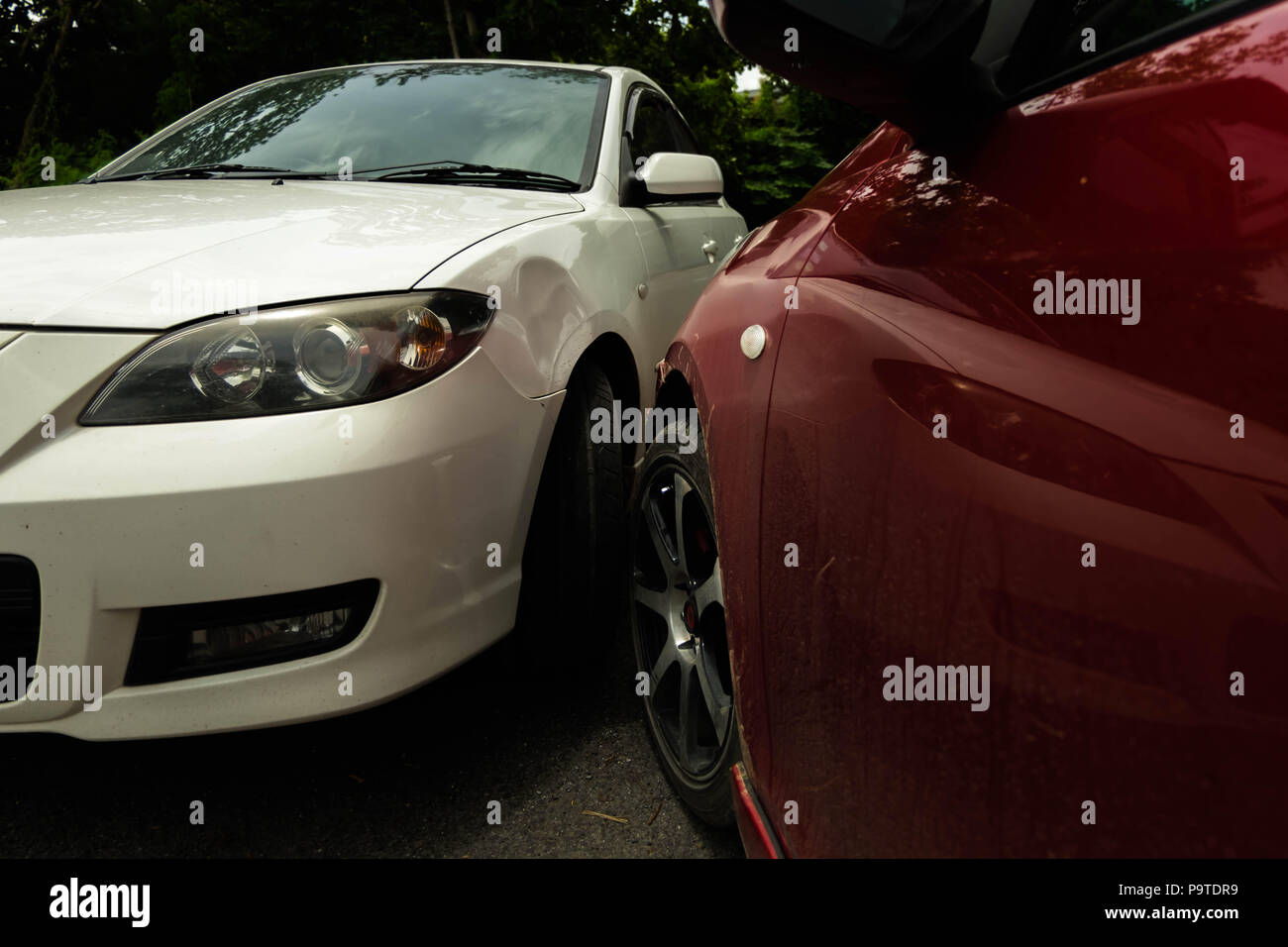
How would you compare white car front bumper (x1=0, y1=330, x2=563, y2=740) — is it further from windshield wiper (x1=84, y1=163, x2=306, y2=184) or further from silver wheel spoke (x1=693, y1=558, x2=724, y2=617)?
windshield wiper (x1=84, y1=163, x2=306, y2=184)

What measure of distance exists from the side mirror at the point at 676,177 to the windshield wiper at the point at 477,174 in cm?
22

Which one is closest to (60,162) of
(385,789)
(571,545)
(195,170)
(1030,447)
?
(195,170)

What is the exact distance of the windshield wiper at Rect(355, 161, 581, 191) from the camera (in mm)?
2648

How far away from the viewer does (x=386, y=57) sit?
30.9 ft

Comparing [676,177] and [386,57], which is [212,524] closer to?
[676,177]

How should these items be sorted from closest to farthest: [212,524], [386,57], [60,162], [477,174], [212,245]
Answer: [212,524] < [212,245] < [477,174] < [60,162] < [386,57]

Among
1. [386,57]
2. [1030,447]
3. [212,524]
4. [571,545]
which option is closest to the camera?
[1030,447]

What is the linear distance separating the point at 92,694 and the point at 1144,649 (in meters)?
1.54

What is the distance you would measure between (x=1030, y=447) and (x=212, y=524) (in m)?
1.23

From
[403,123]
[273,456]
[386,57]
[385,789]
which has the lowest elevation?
[385,789]

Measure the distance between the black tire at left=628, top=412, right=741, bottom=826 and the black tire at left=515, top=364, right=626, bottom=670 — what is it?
0.25 feet

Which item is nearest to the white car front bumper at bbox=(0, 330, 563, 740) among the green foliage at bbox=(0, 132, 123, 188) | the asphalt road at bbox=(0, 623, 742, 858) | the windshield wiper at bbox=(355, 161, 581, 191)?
the asphalt road at bbox=(0, 623, 742, 858)
